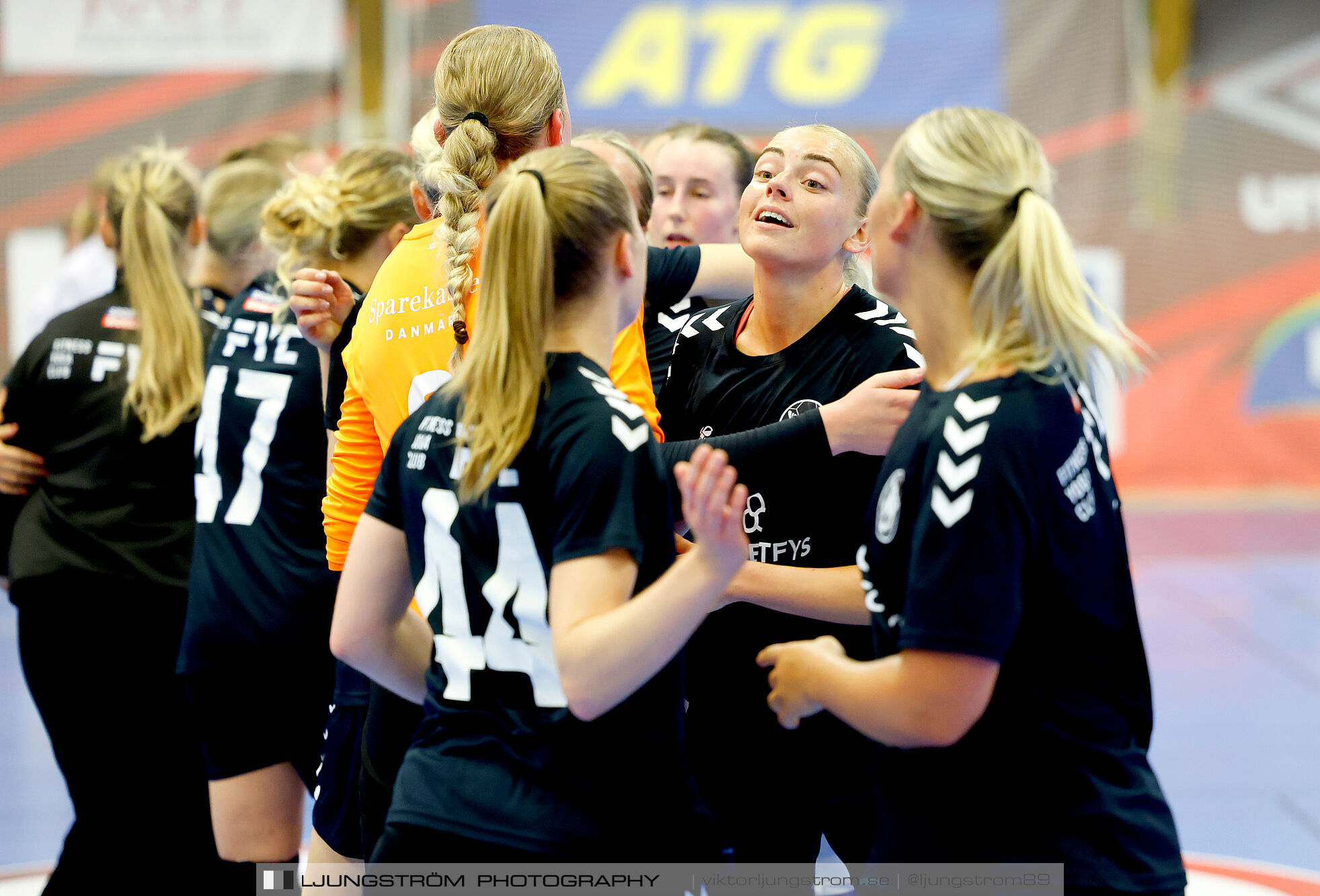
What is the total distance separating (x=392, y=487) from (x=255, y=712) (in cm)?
148

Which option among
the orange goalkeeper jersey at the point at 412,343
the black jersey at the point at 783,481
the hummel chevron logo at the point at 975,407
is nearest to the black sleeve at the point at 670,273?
the black jersey at the point at 783,481

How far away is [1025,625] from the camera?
1.71m

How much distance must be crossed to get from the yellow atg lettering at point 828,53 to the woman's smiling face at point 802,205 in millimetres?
8125

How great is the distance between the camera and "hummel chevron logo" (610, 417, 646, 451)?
1709 mm

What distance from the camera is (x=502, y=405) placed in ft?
5.76

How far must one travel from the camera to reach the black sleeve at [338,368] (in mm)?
2686

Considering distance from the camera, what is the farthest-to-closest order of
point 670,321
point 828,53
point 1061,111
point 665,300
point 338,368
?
point 828,53, point 1061,111, point 670,321, point 665,300, point 338,368

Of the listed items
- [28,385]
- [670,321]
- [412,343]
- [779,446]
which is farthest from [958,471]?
[28,385]

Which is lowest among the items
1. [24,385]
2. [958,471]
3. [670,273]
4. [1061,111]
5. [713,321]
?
[24,385]

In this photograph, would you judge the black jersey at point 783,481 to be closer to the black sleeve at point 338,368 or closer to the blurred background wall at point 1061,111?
the black sleeve at point 338,368

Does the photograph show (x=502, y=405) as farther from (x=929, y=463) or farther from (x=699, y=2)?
(x=699, y=2)

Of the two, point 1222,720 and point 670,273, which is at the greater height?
point 670,273

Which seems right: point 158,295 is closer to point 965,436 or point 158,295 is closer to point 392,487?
point 392,487

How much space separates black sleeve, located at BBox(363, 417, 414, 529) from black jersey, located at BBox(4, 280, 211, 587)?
72.3 inches
